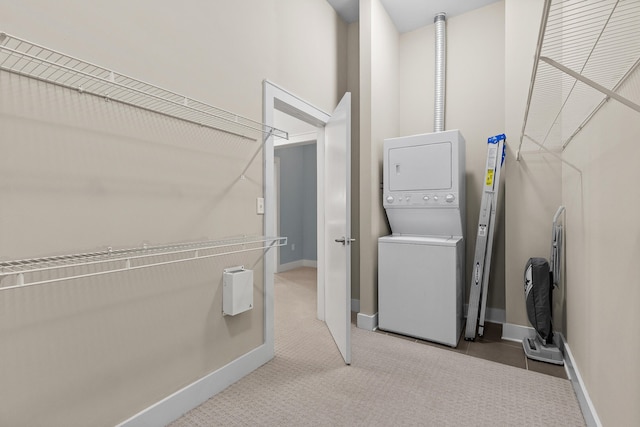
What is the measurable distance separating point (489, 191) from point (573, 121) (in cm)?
80

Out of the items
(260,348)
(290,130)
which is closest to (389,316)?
(260,348)

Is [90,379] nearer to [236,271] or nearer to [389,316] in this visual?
[236,271]

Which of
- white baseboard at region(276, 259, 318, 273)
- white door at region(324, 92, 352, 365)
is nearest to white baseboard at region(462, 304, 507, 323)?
white door at region(324, 92, 352, 365)

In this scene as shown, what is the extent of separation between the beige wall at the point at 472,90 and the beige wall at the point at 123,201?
194 cm

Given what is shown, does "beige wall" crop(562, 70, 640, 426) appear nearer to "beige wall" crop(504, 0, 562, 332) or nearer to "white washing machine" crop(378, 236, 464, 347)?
"beige wall" crop(504, 0, 562, 332)

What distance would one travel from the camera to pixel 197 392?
1729mm

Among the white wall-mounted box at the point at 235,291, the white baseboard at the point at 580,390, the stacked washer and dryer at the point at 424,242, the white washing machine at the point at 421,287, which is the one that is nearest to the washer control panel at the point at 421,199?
the stacked washer and dryer at the point at 424,242

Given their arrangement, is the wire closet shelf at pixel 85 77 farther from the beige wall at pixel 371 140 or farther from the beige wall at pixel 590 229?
the beige wall at pixel 590 229

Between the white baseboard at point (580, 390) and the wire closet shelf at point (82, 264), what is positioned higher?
the wire closet shelf at point (82, 264)

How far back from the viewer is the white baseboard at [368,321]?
2836mm

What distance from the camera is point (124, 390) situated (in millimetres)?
1423

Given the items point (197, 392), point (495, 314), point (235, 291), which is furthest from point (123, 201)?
point (495, 314)

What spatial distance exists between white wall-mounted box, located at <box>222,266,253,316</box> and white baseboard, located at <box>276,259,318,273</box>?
348 cm

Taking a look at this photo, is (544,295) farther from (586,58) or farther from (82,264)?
(82,264)
